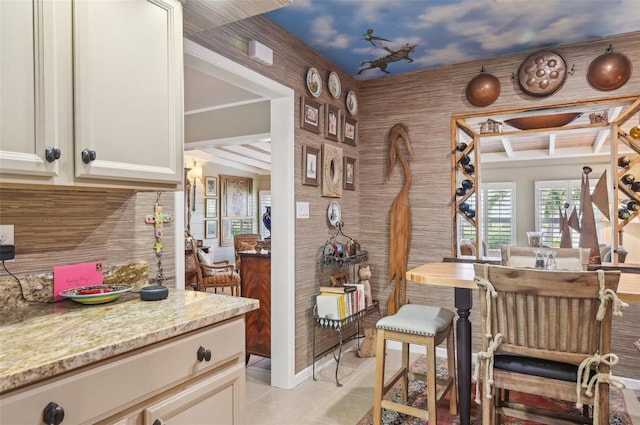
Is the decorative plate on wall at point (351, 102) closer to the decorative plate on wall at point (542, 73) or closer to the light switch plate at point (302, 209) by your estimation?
the light switch plate at point (302, 209)

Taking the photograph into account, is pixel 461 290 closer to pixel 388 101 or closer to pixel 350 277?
pixel 350 277

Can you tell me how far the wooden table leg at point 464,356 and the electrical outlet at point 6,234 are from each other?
6.74ft

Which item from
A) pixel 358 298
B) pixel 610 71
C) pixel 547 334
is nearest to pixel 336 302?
pixel 358 298

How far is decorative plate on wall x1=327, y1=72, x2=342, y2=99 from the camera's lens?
134 inches

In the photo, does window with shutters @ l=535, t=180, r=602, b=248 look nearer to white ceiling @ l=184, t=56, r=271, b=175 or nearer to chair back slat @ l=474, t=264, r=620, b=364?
white ceiling @ l=184, t=56, r=271, b=175

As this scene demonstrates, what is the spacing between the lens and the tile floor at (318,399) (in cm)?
244

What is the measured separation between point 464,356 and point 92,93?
2123 millimetres

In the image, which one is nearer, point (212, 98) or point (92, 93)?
point (92, 93)

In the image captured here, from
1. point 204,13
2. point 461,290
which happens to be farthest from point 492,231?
point 204,13

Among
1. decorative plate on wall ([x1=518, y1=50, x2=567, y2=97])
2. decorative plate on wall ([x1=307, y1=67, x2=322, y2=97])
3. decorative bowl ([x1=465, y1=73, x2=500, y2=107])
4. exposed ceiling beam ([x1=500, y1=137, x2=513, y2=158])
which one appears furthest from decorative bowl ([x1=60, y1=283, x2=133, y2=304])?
exposed ceiling beam ([x1=500, y1=137, x2=513, y2=158])

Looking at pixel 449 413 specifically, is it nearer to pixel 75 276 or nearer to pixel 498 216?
pixel 75 276

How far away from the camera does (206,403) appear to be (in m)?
1.34

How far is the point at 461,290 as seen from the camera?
7.22ft

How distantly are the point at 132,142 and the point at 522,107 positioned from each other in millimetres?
3055
